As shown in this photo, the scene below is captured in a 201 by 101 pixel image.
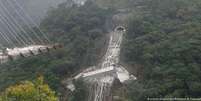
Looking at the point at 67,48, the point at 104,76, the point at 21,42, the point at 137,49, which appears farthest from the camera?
the point at 21,42

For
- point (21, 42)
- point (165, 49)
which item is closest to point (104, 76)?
point (165, 49)

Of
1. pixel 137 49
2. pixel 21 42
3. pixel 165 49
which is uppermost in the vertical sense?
pixel 21 42

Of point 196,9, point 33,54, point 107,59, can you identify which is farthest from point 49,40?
point 196,9

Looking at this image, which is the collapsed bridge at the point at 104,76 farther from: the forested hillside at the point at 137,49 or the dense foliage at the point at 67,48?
the dense foliage at the point at 67,48

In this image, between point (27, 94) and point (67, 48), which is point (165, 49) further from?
point (27, 94)

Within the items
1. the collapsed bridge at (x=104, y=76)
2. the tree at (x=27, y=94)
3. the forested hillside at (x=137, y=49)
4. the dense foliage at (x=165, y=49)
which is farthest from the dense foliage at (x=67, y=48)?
the tree at (x=27, y=94)

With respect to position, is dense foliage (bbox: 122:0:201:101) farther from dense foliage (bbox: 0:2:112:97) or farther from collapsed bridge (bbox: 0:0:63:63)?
collapsed bridge (bbox: 0:0:63:63)

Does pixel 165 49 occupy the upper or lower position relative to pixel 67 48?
lower

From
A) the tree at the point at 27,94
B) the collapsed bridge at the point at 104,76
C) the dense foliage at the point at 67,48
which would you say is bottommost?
the tree at the point at 27,94

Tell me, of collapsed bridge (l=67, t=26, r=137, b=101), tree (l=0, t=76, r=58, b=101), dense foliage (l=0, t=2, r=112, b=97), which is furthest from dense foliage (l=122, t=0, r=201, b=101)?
tree (l=0, t=76, r=58, b=101)
